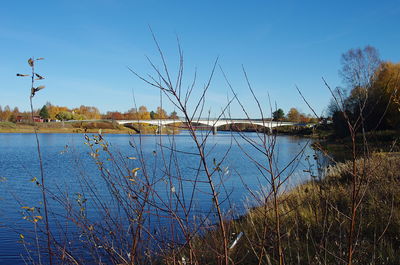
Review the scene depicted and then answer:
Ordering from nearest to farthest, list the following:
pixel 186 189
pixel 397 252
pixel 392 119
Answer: pixel 397 252 < pixel 186 189 < pixel 392 119

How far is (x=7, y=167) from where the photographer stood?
18016 millimetres

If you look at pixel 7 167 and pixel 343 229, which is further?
pixel 7 167

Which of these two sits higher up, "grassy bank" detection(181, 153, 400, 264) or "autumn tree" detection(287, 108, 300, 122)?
"autumn tree" detection(287, 108, 300, 122)

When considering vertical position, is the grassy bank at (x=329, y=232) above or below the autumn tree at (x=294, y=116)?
below

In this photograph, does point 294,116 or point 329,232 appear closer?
point 294,116

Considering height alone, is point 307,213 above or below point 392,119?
below

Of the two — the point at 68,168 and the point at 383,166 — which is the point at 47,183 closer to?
the point at 68,168

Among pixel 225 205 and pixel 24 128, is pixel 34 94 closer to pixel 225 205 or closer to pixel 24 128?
pixel 225 205

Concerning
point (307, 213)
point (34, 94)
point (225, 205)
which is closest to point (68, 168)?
point (225, 205)

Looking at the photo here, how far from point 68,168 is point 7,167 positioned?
11.9 ft

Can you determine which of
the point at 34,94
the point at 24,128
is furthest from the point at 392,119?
the point at 24,128

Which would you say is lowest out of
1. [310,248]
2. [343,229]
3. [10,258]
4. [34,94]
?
[10,258]

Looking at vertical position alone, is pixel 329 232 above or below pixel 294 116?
below

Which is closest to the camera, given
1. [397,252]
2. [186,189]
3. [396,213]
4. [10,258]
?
[397,252]
